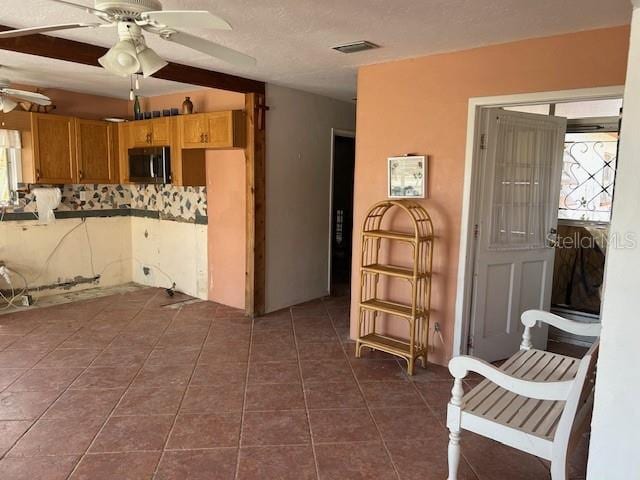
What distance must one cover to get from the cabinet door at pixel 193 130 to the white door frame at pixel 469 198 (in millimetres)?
2650

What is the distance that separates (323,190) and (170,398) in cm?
302

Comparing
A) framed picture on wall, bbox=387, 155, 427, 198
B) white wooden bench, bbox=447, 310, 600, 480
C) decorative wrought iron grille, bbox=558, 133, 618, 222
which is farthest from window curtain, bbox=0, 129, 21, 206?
decorative wrought iron grille, bbox=558, 133, 618, 222

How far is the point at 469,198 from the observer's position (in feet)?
10.7

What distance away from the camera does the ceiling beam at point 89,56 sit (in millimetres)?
2789

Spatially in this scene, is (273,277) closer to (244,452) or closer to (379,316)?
(379,316)

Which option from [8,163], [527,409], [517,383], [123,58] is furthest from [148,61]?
[8,163]

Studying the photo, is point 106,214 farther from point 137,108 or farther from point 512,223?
point 512,223

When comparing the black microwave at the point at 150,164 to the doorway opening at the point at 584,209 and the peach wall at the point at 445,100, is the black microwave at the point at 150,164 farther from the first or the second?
the doorway opening at the point at 584,209

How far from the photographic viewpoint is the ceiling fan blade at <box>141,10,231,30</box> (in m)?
1.61

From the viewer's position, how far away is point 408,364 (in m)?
3.42

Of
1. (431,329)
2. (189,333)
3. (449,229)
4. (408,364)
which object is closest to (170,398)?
(189,333)

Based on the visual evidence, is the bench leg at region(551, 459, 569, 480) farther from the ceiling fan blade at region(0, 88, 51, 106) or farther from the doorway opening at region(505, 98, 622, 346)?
the ceiling fan blade at region(0, 88, 51, 106)

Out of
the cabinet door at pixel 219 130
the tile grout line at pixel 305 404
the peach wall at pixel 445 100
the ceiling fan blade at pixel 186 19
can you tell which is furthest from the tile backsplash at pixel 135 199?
the ceiling fan blade at pixel 186 19

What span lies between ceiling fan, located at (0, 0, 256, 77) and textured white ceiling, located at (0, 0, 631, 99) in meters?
0.68
